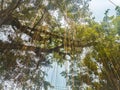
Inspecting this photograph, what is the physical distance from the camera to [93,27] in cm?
388

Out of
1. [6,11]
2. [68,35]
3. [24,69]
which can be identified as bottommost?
[24,69]

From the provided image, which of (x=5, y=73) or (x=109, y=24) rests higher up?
(x=109, y=24)

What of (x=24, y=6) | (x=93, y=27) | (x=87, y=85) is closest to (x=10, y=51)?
(x=24, y=6)

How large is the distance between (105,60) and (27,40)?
1009 mm

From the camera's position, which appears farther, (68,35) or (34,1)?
(34,1)

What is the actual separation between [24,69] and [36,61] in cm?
22

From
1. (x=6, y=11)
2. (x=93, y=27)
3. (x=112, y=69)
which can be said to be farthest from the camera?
(x=93, y=27)

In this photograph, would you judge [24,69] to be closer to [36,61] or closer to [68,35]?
[36,61]

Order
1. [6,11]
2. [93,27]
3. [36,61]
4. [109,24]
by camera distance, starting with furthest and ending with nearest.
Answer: [109,24] → [93,27] → [36,61] → [6,11]

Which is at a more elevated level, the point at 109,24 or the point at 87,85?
the point at 109,24

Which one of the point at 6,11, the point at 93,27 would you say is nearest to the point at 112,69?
the point at 93,27

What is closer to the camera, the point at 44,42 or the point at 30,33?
the point at 30,33

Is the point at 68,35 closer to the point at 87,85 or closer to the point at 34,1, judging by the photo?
the point at 34,1

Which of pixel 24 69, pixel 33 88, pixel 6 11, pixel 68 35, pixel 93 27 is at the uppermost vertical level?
pixel 93 27
